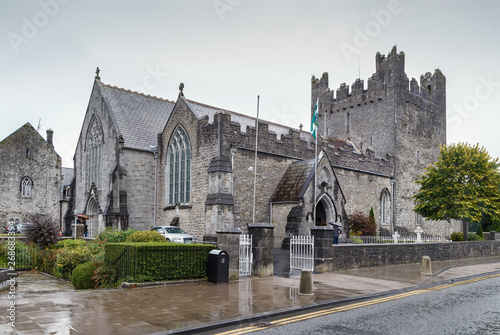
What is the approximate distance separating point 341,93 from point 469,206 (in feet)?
58.3

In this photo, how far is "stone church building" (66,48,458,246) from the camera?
24844 mm

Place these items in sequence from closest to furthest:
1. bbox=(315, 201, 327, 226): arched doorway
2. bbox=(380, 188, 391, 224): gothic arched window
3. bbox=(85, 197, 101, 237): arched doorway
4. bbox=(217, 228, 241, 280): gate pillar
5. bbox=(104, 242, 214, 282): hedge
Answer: bbox=(104, 242, 214, 282): hedge → bbox=(217, 228, 241, 280): gate pillar → bbox=(315, 201, 327, 226): arched doorway → bbox=(85, 197, 101, 237): arched doorway → bbox=(380, 188, 391, 224): gothic arched window

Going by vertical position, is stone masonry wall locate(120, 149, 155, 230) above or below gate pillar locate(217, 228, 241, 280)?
above

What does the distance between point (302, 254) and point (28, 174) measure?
34914 mm

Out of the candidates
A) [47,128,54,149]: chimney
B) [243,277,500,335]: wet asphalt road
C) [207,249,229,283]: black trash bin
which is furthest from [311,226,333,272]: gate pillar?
[47,128,54,149]: chimney

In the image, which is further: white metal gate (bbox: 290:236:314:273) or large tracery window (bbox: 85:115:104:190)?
large tracery window (bbox: 85:115:104:190)

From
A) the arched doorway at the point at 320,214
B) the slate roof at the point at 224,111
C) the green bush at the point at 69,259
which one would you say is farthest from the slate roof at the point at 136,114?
the green bush at the point at 69,259

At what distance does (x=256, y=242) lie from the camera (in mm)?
14617

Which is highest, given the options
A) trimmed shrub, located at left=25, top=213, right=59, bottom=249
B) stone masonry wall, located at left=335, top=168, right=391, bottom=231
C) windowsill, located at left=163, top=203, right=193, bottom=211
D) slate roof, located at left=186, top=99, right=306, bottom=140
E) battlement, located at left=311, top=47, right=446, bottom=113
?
battlement, located at left=311, top=47, right=446, bottom=113

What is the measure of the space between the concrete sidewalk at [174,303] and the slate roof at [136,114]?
1649 cm

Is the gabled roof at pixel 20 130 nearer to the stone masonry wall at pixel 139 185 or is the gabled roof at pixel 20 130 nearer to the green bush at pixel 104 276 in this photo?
the stone masonry wall at pixel 139 185

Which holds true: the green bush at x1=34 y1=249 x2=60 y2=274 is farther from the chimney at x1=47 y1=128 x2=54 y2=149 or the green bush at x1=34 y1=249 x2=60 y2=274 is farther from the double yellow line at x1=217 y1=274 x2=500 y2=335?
the chimney at x1=47 y1=128 x2=54 y2=149

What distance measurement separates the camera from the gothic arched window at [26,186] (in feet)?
136

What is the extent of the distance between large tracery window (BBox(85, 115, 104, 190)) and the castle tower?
61.2 ft
